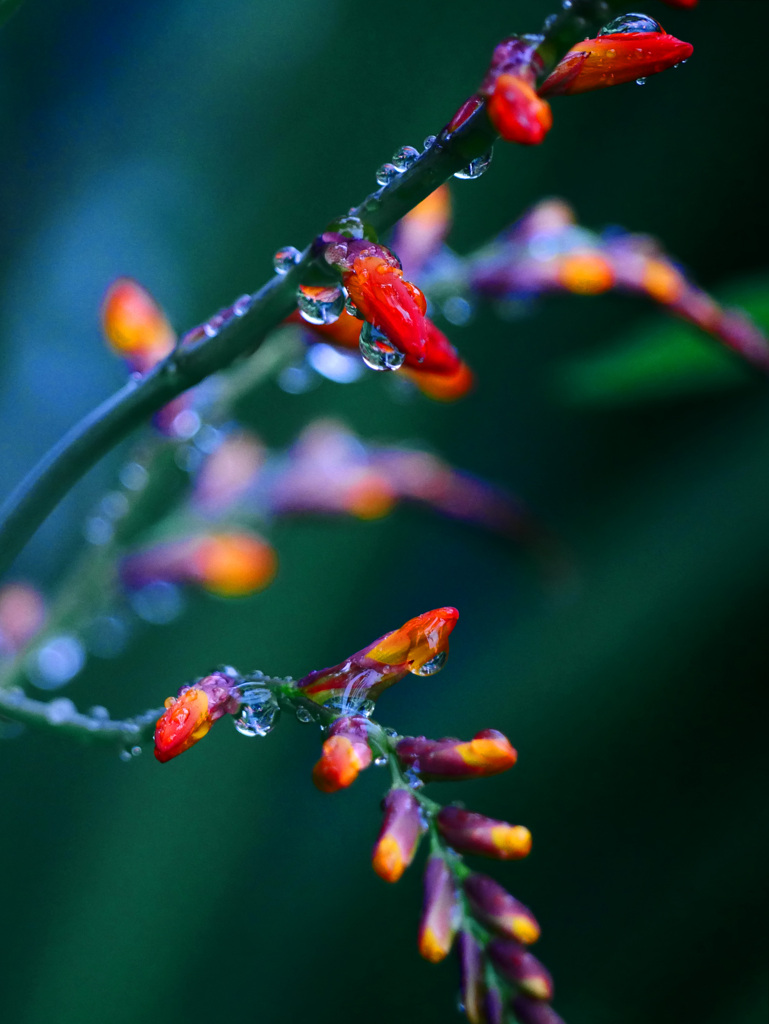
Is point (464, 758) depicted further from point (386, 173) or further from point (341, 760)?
point (386, 173)

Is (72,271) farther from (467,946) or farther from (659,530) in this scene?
(467,946)

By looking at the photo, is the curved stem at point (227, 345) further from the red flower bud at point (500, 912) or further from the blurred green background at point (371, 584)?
the blurred green background at point (371, 584)

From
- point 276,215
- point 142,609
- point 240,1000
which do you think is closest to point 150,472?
point 142,609

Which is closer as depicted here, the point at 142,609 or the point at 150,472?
the point at 150,472

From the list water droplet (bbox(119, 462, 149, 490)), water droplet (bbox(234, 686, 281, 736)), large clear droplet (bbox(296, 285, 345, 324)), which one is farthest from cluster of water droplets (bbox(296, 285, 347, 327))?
water droplet (bbox(119, 462, 149, 490))

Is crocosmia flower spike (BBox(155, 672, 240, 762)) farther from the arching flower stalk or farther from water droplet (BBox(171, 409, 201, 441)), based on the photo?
water droplet (BBox(171, 409, 201, 441))
